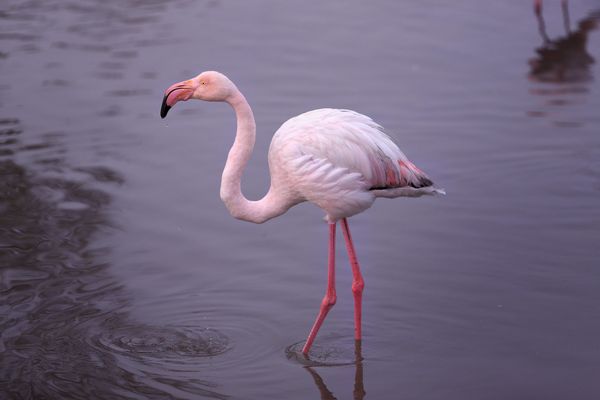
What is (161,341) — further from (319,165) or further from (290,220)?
(290,220)

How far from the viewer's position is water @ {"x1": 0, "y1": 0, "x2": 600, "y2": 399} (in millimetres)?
5137

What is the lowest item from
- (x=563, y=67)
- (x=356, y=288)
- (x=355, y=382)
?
(x=355, y=382)

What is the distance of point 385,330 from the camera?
555 centimetres

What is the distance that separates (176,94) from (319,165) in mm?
858

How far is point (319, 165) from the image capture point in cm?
523

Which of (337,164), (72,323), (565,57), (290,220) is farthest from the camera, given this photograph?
(565,57)

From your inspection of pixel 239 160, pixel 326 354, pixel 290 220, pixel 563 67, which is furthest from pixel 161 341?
pixel 563 67

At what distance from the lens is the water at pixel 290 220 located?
5137mm

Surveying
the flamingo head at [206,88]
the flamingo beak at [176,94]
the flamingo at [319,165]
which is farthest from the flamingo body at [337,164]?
the flamingo beak at [176,94]

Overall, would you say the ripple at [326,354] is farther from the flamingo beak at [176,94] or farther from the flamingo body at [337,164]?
the flamingo beak at [176,94]

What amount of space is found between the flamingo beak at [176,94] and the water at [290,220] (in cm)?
132

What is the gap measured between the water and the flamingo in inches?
20.3

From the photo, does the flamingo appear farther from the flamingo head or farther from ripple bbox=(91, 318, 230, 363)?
ripple bbox=(91, 318, 230, 363)

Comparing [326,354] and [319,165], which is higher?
[319,165]
